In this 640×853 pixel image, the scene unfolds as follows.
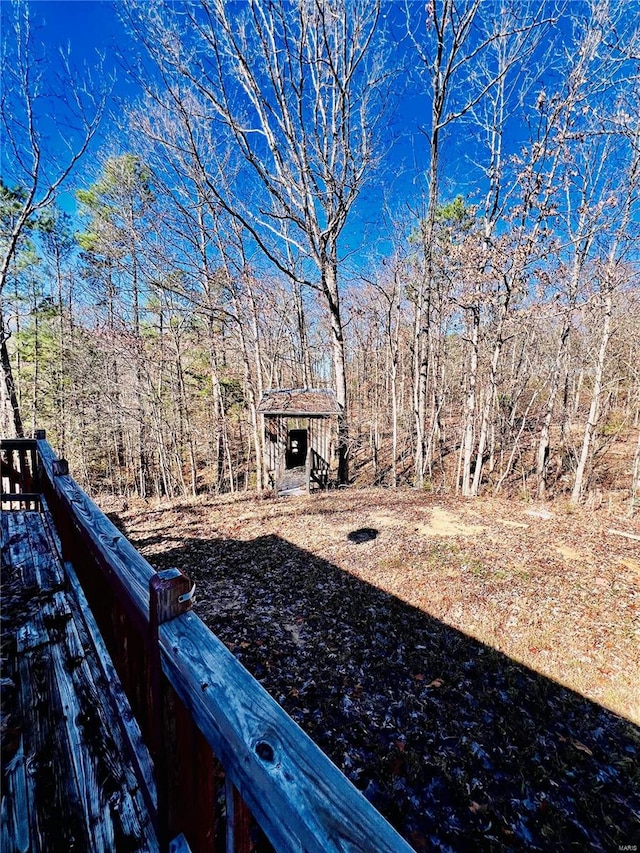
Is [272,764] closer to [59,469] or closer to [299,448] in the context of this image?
[59,469]

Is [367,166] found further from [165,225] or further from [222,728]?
[222,728]

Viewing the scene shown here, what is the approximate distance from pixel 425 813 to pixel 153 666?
2.69 m

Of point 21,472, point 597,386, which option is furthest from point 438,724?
point 597,386

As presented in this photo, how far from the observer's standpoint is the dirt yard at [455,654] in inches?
102

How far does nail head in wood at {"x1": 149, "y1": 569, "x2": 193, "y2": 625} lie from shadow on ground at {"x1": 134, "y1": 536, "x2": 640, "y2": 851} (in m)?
2.62

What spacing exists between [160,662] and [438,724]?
3.21 meters

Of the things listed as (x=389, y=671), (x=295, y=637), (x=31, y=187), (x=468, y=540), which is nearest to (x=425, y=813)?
(x=389, y=671)

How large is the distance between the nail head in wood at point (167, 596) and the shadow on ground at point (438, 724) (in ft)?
8.60

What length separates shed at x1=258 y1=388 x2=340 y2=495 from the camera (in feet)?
36.6

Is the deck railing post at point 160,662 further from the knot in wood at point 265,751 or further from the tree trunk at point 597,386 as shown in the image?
the tree trunk at point 597,386

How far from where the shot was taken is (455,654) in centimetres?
399

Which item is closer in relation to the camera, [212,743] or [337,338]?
[212,743]

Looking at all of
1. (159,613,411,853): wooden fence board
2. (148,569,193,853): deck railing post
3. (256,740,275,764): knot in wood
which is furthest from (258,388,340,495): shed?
(256,740,275,764): knot in wood

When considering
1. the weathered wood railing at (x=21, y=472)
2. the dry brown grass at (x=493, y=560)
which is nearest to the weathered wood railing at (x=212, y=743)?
the dry brown grass at (x=493, y=560)
